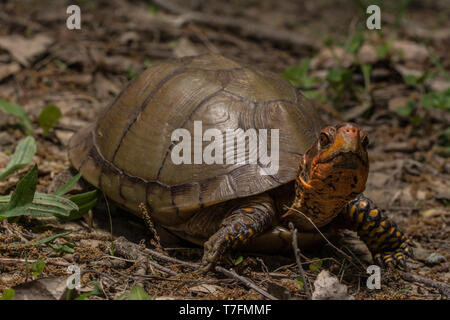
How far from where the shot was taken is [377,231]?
308 centimetres

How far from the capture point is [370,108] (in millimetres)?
5293

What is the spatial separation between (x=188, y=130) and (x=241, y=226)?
729 mm

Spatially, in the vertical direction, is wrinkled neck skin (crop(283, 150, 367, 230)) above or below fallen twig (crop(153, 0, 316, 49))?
below

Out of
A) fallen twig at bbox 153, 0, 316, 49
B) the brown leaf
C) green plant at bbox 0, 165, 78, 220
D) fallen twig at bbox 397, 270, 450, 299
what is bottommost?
fallen twig at bbox 397, 270, 450, 299

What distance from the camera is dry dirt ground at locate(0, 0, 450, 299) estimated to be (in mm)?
2623

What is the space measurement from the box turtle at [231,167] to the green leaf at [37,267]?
799 millimetres

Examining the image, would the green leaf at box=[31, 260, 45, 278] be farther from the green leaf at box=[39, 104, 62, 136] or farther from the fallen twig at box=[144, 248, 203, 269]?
the green leaf at box=[39, 104, 62, 136]

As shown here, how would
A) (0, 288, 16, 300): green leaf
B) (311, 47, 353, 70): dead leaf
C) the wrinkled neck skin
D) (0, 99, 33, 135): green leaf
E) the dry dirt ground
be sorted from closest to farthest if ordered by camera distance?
(0, 288, 16, 300): green leaf < the wrinkled neck skin < the dry dirt ground < (0, 99, 33, 135): green leaf < (311, 47, 353, 70): dead leaf

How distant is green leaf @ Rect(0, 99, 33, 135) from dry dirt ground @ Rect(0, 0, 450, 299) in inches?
4.3

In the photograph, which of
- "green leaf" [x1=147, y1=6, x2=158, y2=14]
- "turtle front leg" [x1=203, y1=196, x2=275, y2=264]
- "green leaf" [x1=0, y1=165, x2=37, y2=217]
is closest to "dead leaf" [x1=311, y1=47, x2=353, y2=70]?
"green leaf" [x1=147, y1=6, x2=158, y2=14]

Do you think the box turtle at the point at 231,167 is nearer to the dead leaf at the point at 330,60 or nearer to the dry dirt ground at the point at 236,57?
the dry dirt ground at the point at 236,57

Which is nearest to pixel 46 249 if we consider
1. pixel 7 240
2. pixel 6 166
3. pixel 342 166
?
pixel 7 240

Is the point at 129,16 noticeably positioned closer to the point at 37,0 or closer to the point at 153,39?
the point at 153,39

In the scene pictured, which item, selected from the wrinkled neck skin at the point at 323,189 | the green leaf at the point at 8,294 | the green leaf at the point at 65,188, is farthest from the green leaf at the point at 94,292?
the wrinkled neck skin at the point at 323,189
